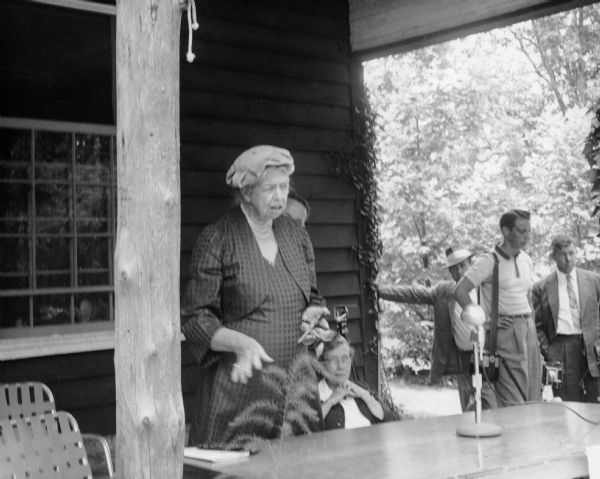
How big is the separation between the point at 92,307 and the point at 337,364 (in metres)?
1.79

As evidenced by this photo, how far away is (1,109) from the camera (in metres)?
4.29

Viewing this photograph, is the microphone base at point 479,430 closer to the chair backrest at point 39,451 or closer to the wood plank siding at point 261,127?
the chair backrest at point 39,451

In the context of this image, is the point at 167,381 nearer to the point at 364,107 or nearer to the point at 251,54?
the point at 251,54

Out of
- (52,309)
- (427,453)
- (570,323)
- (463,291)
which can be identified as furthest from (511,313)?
(427,453)

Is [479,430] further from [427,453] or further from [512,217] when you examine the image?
[512,217]

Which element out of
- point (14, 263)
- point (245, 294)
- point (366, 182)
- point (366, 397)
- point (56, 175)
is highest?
point (366, 182)

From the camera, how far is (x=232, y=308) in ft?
9.89

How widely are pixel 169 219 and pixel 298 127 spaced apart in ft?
11.8

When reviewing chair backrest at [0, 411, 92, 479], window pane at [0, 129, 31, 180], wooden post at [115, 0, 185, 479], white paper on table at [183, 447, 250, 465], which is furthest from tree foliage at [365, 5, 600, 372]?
wooden post at [115, 0, 185, 479]

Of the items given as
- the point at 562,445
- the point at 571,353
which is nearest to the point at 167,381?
the point at 562,445

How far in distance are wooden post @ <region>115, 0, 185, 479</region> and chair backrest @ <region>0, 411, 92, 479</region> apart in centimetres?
42

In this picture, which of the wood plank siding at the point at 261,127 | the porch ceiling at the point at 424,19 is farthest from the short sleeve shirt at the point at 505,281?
the porch ceiling at the point at 424,19

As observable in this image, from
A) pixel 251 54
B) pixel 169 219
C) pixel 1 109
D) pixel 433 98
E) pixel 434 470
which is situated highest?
pixel 433 98

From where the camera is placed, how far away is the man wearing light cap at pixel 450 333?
19.3 ft
